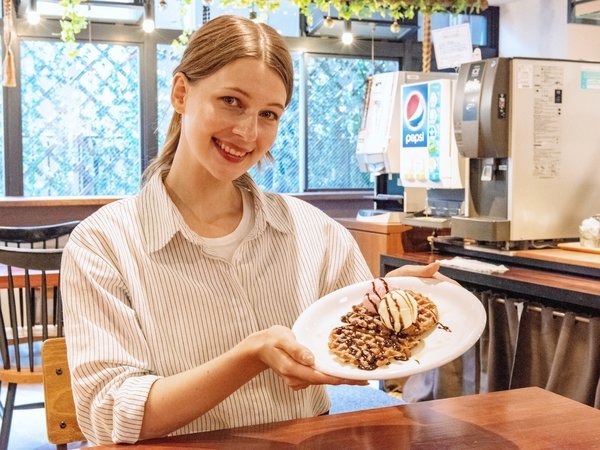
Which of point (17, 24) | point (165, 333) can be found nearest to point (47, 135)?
point (17, 24)

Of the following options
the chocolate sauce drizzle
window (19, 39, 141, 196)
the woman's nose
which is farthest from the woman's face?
window (19, 39, 141, 196)

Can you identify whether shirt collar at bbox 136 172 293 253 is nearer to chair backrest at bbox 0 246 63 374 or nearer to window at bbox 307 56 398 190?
chair backrest at bbox 0 246 63 374

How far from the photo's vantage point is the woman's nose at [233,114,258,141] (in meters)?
1.26

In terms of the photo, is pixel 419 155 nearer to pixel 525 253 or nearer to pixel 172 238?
pixel 525 253

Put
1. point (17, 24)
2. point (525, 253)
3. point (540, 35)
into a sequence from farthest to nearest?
point (540, 35) < point (17, 24) < point (525, 253)

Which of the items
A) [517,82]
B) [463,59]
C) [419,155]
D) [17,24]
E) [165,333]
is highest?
[17,24]

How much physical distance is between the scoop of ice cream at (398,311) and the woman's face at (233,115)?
1.17ft

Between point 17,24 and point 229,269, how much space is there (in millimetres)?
5134

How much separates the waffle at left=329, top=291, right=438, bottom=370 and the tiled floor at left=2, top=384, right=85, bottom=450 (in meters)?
2.35

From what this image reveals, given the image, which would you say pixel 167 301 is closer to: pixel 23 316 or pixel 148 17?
pixel 23 316

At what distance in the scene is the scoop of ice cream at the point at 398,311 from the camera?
1259 mm

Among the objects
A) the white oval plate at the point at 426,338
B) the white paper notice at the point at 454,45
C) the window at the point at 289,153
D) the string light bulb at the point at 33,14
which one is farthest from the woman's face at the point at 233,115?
the window at the point at 289,153

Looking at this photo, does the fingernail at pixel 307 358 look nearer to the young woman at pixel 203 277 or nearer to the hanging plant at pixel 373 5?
the young woman at pixel 203 277

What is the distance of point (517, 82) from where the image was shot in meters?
3.07
